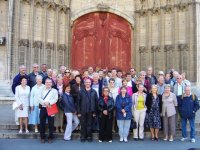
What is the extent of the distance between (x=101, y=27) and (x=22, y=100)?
267 inches

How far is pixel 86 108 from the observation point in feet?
26.9

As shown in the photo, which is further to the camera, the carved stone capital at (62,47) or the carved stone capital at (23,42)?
the carved stone capital at (62,47)

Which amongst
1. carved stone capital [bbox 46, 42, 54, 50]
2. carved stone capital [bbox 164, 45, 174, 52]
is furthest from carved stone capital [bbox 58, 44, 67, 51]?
carved stone capital [bbox 164, 45, 174, 52]

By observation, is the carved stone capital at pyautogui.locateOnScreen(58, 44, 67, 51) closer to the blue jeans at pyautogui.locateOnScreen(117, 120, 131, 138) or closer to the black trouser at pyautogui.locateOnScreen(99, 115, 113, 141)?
the black trouser at pyautogui.locateOnScreen(99, 115, 113, 141)

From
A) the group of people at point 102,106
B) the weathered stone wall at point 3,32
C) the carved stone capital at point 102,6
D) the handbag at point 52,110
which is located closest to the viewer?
the handbag at point 52,110

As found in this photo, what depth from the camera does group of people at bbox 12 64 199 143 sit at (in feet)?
27.0

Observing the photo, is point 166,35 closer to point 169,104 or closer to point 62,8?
point 62,8

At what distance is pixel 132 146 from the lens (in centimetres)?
777

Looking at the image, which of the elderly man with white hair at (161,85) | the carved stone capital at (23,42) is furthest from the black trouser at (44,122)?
the carved stone capital at (23,42)

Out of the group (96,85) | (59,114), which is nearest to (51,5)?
(96,85)

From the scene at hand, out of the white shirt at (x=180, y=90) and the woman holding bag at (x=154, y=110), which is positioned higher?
the white shirt at (x=180, y=90)

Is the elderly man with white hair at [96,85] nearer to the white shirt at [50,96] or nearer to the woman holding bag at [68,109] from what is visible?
the woman holding bag at [68,109]

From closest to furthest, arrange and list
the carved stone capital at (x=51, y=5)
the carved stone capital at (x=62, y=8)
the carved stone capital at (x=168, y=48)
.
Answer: the carved stone capital at (x=51, y=5) → the carved stone capital at (x=168, y=48) → the carved stone capital at (x=62, y=8)

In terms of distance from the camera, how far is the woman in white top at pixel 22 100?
8.47m
